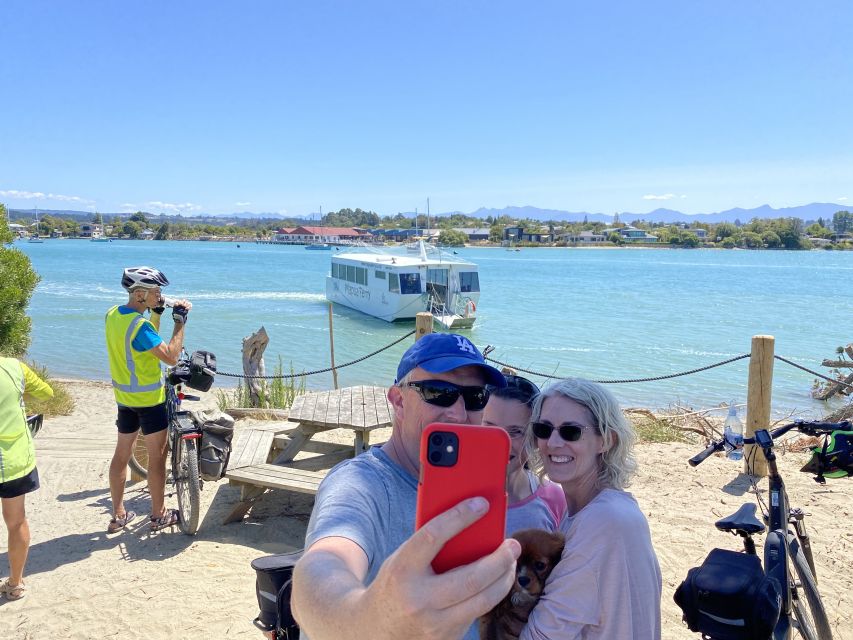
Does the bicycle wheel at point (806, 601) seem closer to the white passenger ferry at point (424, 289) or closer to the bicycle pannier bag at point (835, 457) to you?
the bicycle pannier bag at point (835, 457)

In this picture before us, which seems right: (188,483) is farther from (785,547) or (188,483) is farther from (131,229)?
(131,229)

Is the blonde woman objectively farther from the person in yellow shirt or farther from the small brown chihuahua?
the person in yellow shirt

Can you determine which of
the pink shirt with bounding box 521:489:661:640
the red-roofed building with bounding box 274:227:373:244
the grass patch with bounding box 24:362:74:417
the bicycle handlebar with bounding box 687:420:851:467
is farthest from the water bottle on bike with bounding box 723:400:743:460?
the red-roofed building with bounding box 274:227:373:244

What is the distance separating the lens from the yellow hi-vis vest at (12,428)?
3.75 m

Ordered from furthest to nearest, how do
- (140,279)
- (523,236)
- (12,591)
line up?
(523,236), (140,279), (12,591)

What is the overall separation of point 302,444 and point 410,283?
20277mm

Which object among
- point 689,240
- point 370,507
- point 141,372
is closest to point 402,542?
point 370,507

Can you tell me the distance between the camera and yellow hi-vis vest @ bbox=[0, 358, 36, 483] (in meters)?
3.75

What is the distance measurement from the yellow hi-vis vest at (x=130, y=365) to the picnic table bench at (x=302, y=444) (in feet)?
2.94

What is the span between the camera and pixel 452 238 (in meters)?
138

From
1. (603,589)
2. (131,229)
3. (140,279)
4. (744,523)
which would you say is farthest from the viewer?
(131,229)

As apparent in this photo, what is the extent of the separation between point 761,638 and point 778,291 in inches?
2221

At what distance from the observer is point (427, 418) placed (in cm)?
161

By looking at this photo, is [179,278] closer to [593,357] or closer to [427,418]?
[593,357]
